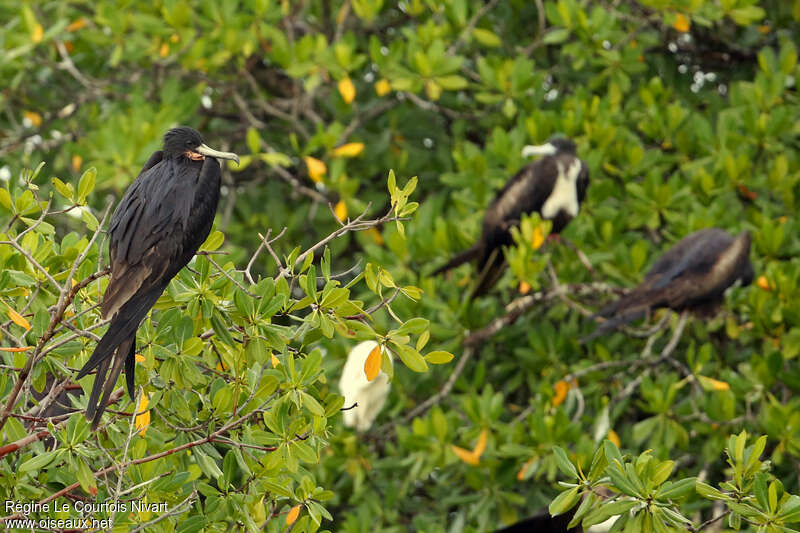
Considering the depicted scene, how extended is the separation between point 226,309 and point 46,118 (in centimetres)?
337

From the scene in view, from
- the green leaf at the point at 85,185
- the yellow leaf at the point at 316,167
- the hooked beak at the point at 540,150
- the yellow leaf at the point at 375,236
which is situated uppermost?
the green leaf at the point at 85,185

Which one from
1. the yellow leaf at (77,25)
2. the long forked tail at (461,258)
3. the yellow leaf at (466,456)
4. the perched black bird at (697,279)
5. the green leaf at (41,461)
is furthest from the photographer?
the yellow leaf at (77,25)

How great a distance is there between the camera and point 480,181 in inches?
167

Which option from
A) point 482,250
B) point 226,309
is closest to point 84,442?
point 226,309

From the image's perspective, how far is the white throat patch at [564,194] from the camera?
4.30 metres

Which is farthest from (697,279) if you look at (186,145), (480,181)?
(186,145)

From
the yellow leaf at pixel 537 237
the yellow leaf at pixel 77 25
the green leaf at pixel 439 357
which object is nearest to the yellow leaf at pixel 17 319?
the green leaf at pixel 439 357

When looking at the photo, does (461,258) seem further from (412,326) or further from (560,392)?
(412,326)

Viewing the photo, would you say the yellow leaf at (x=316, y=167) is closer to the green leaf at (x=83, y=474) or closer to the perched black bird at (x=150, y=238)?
the perched black bird at (x=150, y=238)

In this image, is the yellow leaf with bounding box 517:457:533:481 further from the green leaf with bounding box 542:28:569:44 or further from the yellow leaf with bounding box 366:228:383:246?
the green leaf with bounding box 542:28:569:44

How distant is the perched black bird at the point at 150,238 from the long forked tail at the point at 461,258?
1930 mm

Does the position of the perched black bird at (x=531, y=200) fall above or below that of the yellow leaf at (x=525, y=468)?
above

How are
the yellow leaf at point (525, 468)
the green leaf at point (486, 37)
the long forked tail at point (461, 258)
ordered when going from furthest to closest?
the green leaf at point (486, 37) → the long forked tail at point (461, 258) → the yellow leaf at point (525, 468)

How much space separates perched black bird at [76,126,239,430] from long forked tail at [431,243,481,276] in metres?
1.93
